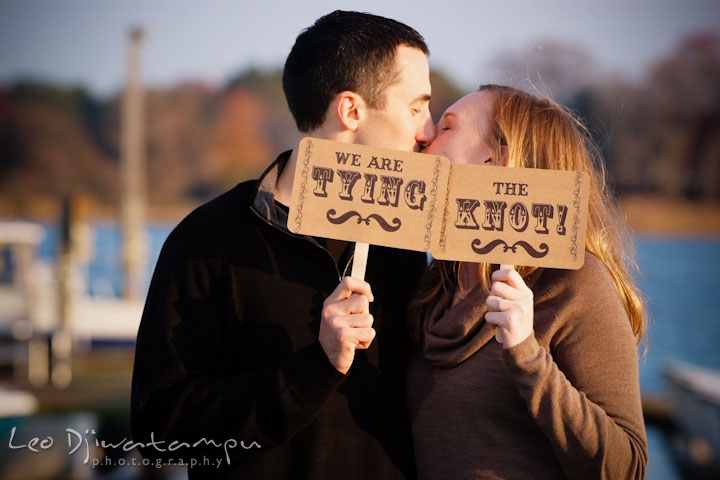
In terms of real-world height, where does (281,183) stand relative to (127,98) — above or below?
below

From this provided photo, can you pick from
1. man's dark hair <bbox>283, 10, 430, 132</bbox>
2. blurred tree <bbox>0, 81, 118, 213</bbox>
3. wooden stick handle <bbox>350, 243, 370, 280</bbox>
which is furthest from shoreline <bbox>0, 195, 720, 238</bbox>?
wooden stick handle <bbox>350, 243, 370, 280</bbox>

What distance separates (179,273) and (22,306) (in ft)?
40.1

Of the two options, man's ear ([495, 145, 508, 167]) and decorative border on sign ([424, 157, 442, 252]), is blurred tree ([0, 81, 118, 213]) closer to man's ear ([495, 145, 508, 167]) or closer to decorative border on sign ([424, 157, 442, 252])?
man's ear ([495, 145, 508, 167])

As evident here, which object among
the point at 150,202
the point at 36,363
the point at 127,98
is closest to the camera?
the point at 36,363

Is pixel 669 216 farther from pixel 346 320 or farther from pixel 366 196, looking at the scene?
pixel 346 320

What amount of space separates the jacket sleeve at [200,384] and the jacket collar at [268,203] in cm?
30

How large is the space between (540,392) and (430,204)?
0.64 metres

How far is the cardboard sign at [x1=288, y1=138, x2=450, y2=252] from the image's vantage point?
2.25m

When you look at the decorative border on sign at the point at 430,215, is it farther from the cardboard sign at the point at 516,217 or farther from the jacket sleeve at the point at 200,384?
the jacket sleeve at the point at 200,384

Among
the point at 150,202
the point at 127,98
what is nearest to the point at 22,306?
the point at 127,98

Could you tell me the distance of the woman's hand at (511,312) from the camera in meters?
2.07

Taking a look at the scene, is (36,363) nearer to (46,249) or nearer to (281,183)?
(281,183)

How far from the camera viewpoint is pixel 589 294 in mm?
2312

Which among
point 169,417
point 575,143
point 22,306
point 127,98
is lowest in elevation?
point 22,306
